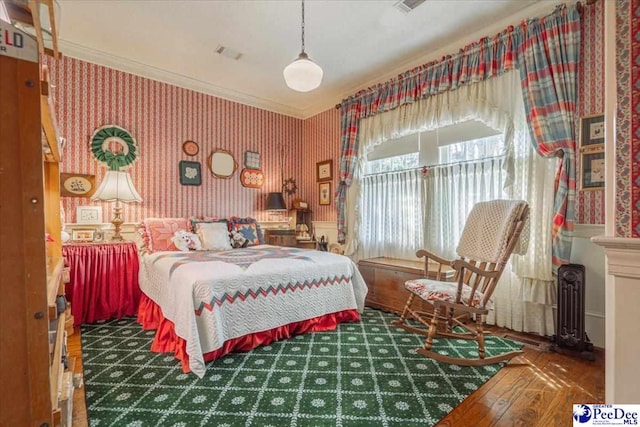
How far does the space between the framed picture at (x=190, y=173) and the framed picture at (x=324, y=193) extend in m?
1.79

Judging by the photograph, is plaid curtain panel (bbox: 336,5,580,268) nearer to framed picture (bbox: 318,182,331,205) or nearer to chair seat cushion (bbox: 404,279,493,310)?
chair seat cushion (bbox: 404,279,493,310)

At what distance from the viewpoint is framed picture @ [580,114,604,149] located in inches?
88.0

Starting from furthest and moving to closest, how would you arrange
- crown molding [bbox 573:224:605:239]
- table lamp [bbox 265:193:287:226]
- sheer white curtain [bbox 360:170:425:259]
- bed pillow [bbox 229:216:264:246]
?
table lamp [bbox 265:193:287:226] → bed pillow [bbox 229:216:264:246] → sheer white curtain [bbox 360:170:425:259] → crown molding [bbox 573:224:605:239]

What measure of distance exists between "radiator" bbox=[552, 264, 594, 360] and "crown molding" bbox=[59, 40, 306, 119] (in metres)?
4.18

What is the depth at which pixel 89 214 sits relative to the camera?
3.33 m

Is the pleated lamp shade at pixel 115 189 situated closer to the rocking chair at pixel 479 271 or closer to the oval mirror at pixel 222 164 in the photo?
the oval mirror at pixel 222 164

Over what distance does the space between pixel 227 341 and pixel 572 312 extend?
2.50 m

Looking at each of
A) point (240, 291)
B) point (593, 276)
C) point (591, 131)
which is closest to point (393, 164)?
point (591, 131)

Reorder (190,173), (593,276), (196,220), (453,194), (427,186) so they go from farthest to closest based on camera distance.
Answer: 1. (190,173)
2. (196,220)
3. (427,186)
4. (453,194)
5. (593,276)

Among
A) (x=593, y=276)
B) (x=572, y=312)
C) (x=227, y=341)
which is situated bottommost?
(x=227, y=341)

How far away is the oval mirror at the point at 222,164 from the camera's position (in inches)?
169

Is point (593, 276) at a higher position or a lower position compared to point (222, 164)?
lower

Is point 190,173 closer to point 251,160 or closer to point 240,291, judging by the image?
point 251,160

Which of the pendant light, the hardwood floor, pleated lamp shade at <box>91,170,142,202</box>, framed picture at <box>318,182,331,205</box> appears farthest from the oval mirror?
the hardwood floor
